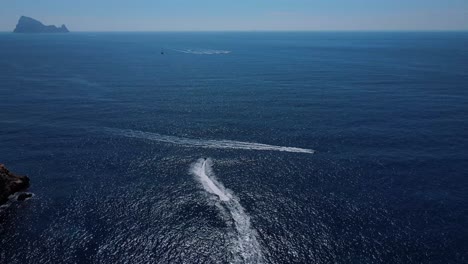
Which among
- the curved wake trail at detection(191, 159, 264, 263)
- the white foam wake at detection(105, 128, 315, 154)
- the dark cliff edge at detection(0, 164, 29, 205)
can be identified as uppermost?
the white foam wake at detection(105, 128, 315, 154)

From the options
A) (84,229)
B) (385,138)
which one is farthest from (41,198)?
(385,138)

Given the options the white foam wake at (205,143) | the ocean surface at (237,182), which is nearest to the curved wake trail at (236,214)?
the ocean surface at (237,182)

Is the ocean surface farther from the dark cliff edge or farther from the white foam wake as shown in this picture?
the dark cliff edge

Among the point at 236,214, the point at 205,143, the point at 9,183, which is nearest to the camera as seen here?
the point at 236,214

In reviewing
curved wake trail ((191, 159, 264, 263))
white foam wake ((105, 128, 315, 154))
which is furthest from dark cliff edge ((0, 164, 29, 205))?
curved wake trail ((191, 159, 264, 263))

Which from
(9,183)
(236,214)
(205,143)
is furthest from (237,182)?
(9,183)

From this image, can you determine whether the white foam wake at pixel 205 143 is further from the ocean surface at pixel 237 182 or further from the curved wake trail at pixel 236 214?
the curved wake trail at pixel 236 214

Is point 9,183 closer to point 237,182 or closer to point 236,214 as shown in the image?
point 237,182
